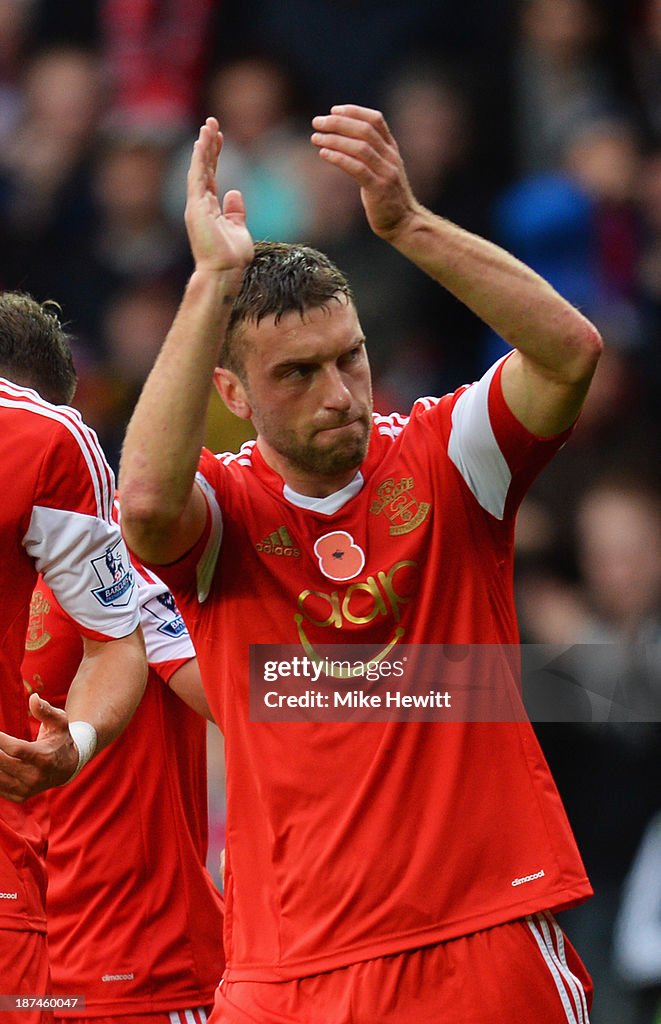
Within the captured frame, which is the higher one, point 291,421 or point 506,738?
point 291,421

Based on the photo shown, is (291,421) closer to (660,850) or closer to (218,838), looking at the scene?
(660,850)

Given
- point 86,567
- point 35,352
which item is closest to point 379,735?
point 86,567

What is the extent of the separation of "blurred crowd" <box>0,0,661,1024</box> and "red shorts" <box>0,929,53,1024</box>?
2652 millimetres

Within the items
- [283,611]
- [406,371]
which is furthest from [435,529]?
[406,371]

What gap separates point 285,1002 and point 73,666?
1.39 meters

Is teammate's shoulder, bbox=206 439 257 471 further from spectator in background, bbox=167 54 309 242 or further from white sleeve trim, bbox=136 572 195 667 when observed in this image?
spectator in background, bbox=167 54 309 242

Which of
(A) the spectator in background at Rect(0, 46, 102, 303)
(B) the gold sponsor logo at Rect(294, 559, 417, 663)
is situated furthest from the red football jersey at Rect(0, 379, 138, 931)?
(A) the spectator in background at Rect(0, 46, 102, 303)

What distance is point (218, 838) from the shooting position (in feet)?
22.4

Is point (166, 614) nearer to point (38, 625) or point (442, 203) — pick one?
point (38, 625)

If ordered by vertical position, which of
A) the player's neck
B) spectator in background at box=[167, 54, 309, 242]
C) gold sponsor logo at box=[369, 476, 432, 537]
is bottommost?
gold sponsor logo at box=[369, 476, 432, 537]

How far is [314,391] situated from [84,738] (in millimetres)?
933

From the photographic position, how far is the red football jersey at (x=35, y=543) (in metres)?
3.41

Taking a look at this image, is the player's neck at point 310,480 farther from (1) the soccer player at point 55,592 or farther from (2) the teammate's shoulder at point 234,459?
(1) the soccer player at point 55,592

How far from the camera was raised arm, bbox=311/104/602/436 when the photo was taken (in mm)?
3299
